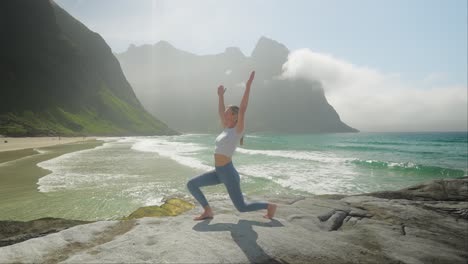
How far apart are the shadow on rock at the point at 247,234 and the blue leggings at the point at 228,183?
13.1 inches

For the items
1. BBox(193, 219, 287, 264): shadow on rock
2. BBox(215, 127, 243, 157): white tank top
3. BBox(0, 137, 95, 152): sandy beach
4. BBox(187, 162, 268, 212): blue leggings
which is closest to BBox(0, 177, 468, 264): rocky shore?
BBox(193, 219, 287, 264): shadow on rock

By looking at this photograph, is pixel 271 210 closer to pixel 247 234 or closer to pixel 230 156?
pixel 247 234

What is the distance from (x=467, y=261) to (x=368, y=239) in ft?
4.62

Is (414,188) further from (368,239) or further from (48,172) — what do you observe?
(48,172)

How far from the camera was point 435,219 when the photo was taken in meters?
6.11

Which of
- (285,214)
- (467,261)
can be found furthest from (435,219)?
(285,214)

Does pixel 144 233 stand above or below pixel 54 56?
below

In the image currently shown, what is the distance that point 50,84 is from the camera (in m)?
117

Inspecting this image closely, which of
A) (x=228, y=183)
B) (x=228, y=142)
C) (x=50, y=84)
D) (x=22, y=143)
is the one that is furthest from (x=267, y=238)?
(x=50, y=84)

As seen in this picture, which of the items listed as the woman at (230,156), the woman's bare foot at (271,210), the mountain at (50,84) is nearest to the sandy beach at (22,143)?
the mountain at (50,84)

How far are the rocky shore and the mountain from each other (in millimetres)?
89671

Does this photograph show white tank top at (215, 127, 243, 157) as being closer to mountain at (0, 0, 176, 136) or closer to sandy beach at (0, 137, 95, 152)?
sandy beach at (0, 137, 95, 152)

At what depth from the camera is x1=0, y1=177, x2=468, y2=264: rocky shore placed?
3.77m

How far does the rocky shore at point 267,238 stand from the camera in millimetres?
3771
